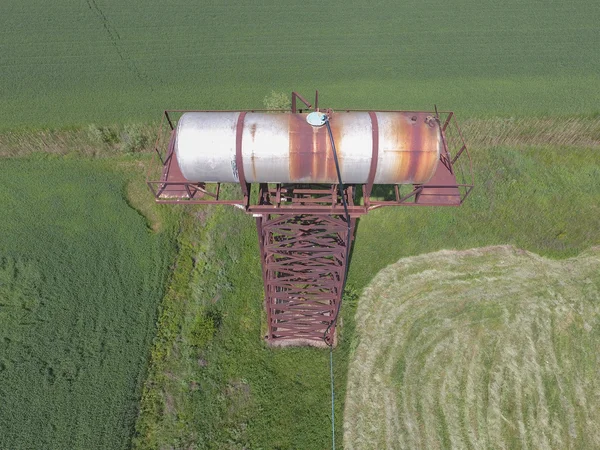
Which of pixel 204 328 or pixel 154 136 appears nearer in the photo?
pixel 204 328

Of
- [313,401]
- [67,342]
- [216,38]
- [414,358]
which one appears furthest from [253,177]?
[216,38]

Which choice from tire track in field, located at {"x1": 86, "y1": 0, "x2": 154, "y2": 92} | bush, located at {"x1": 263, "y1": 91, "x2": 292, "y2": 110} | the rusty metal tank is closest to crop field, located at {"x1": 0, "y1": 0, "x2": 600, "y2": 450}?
tire track in field, located at {"x1": 86, "y1": 0, "x2": 154, "y2": 92}

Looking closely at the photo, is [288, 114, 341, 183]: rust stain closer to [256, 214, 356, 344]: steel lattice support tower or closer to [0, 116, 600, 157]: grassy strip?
[256, 214, 356, 344]: steel lattice support tower

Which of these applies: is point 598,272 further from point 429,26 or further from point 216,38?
point 216,38

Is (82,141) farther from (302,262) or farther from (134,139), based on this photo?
(302,262)

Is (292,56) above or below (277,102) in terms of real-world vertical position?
above

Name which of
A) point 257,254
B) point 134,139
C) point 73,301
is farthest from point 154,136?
point 73,301
